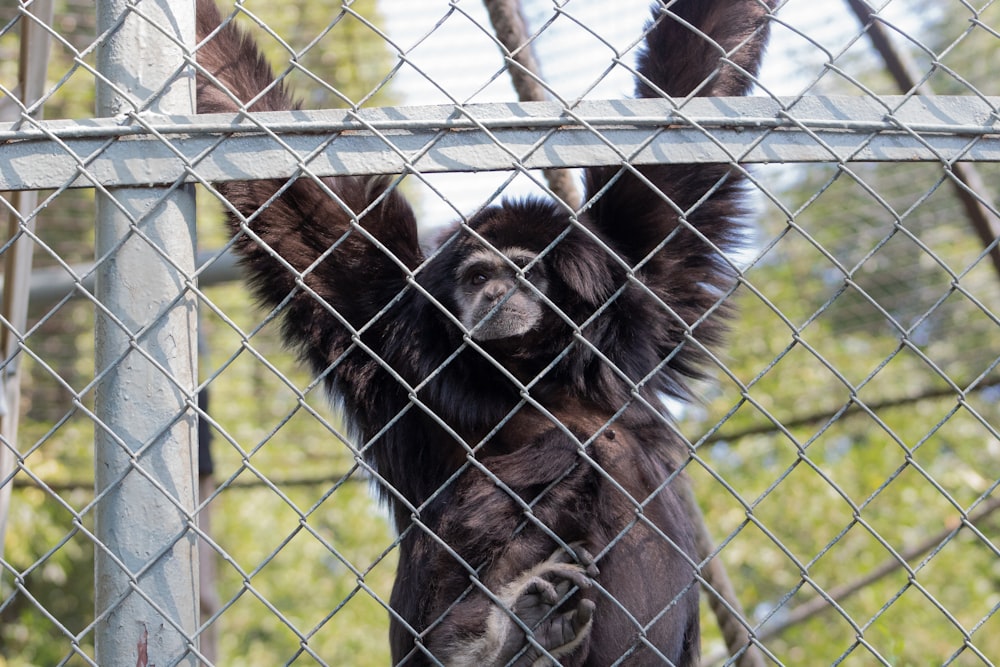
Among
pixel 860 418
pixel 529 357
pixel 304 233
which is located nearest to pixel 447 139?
pixel 304 233

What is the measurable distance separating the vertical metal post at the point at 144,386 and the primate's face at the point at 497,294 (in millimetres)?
1361

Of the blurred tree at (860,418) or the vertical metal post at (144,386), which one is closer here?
the vertical metal post at (144,386)

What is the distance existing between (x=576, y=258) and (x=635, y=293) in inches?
13.2

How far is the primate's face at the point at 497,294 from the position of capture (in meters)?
3.85

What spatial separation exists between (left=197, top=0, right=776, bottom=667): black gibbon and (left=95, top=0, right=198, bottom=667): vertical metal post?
0.85m

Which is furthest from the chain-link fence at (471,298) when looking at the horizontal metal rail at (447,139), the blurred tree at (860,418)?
the blurred tree at (860,418)

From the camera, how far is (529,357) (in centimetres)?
402

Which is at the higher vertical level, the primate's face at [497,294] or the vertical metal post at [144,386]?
the primate's face at [497,294]

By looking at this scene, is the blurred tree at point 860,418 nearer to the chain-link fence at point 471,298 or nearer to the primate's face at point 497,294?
the chain-link fence at point 471,298

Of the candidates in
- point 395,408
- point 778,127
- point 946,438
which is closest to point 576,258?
point 395,408

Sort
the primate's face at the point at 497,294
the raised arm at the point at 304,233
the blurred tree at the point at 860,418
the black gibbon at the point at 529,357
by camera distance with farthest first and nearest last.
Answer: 1. the blurred tree at the point at 860,418
2. the primate's face at the point at 497,294
3. the raised arm at the point at 304,233
4. the black gibbon at the point at 529,357

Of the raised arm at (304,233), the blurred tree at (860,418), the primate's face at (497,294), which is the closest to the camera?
the raised arm at (304,233)

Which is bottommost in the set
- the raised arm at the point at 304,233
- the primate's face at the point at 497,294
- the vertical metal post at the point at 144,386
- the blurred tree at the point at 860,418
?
the vertical metal post at the point at 144,386

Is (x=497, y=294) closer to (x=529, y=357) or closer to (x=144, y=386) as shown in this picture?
(x=529, y=357)
